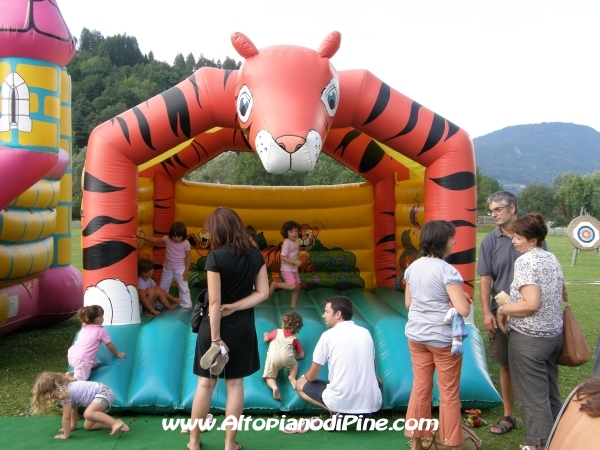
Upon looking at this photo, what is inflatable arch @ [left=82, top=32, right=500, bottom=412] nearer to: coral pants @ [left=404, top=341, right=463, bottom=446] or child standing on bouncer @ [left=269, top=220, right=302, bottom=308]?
child standing on bouncer @ [left=269, top=220, right=302, bottom=308]

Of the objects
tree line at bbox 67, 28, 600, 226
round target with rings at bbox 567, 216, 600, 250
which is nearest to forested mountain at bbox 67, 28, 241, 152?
tree line at bbox 67, 28, 600, 226

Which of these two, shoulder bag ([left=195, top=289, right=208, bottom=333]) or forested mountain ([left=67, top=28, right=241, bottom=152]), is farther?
forested mountain ([left=67, top=28, right=241, bottom=152])

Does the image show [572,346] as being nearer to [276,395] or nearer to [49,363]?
[276,395]

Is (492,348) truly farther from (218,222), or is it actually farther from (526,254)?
(218,222)

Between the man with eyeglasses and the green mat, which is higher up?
the man with eyeglasses

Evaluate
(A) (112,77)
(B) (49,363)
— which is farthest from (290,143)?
(A) (112,77)

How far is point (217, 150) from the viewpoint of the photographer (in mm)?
6117

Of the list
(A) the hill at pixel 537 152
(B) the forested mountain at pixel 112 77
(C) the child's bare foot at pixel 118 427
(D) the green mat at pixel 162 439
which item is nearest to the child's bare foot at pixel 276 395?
(D) the green mat at pixel 162 439

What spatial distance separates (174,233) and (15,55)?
177 centimetres

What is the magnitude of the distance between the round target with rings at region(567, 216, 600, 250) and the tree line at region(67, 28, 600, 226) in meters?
14.6

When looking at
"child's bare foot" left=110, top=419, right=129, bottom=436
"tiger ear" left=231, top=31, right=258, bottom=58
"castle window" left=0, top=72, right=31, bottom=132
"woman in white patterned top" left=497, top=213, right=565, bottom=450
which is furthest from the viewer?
"tiger ear" left=231, top=31, right=258, bottom=58

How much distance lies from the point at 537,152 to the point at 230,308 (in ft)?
574

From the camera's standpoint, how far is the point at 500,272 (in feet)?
11.3

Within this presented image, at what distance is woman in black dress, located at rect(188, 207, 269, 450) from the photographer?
115 inches
